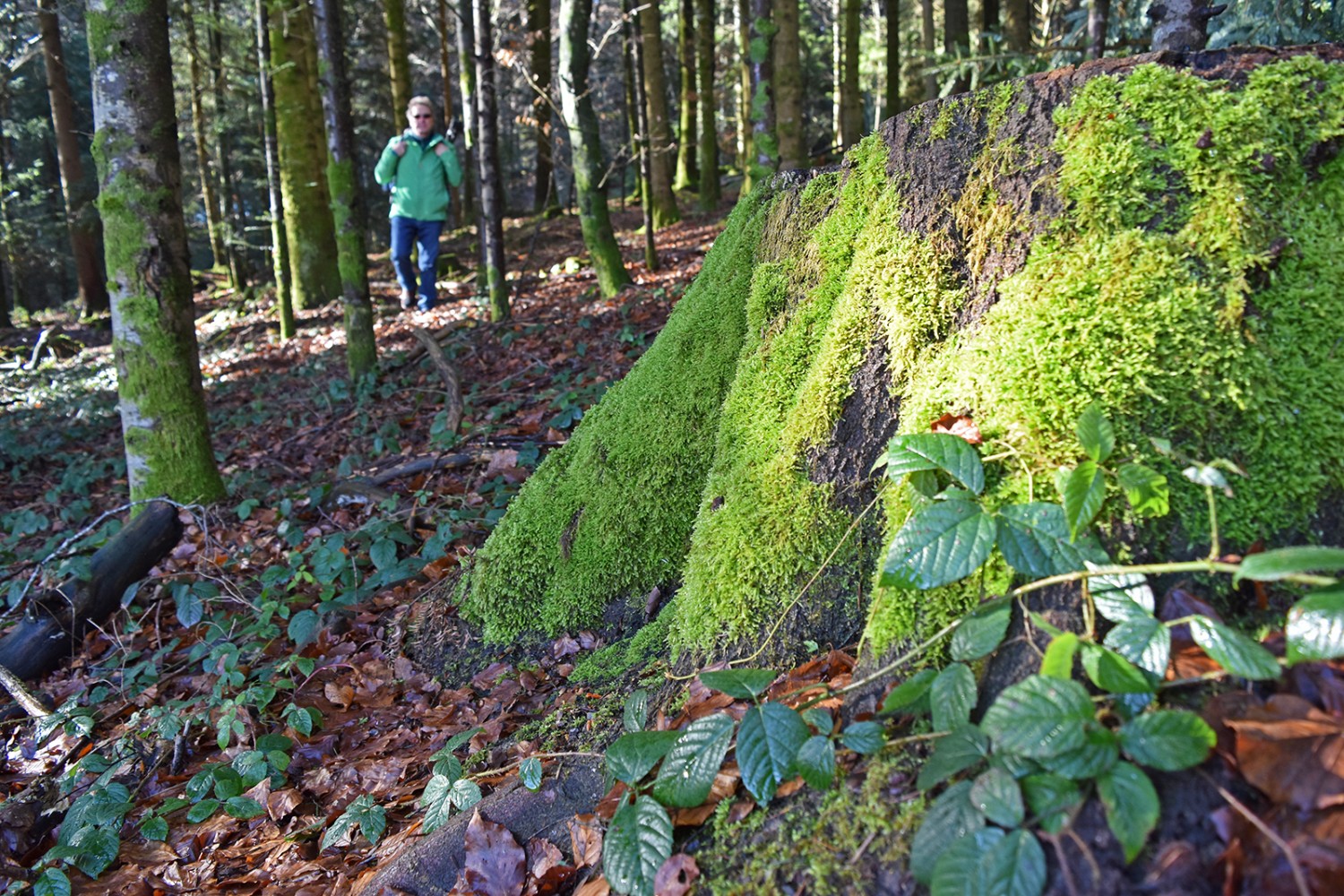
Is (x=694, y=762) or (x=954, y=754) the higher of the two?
(x=954, y=754)

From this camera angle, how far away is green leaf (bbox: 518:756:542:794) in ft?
6.80

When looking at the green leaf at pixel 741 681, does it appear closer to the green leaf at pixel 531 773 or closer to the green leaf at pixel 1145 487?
the green leaf at pixel 531 773

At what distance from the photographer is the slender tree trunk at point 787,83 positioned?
30.4 feet

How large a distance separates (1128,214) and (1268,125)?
29 centimetres

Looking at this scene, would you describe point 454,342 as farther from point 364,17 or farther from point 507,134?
point 507,134

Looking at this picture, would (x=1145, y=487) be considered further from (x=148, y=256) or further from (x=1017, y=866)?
(x=148, y=256)

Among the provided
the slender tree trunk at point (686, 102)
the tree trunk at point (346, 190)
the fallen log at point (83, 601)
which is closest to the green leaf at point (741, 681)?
the fallen log at point (83, 601)

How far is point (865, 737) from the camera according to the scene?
1.50 meters

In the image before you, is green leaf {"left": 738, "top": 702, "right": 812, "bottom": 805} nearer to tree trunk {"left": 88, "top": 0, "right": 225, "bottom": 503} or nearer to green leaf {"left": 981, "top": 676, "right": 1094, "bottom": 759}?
green leaf {"left": 981, "top": 676, "right": 1094, "bottom": 759}

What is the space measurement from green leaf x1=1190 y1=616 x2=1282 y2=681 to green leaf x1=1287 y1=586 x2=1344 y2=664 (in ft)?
0.11

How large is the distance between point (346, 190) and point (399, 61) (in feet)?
29.6

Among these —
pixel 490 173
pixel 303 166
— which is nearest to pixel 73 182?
pixel 303 166

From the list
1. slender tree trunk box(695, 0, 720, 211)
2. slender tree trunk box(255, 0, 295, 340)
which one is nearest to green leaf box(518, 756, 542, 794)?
slender tree trunk box(255, 0, 295, 340)

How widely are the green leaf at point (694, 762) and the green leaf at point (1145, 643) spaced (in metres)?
0.77
